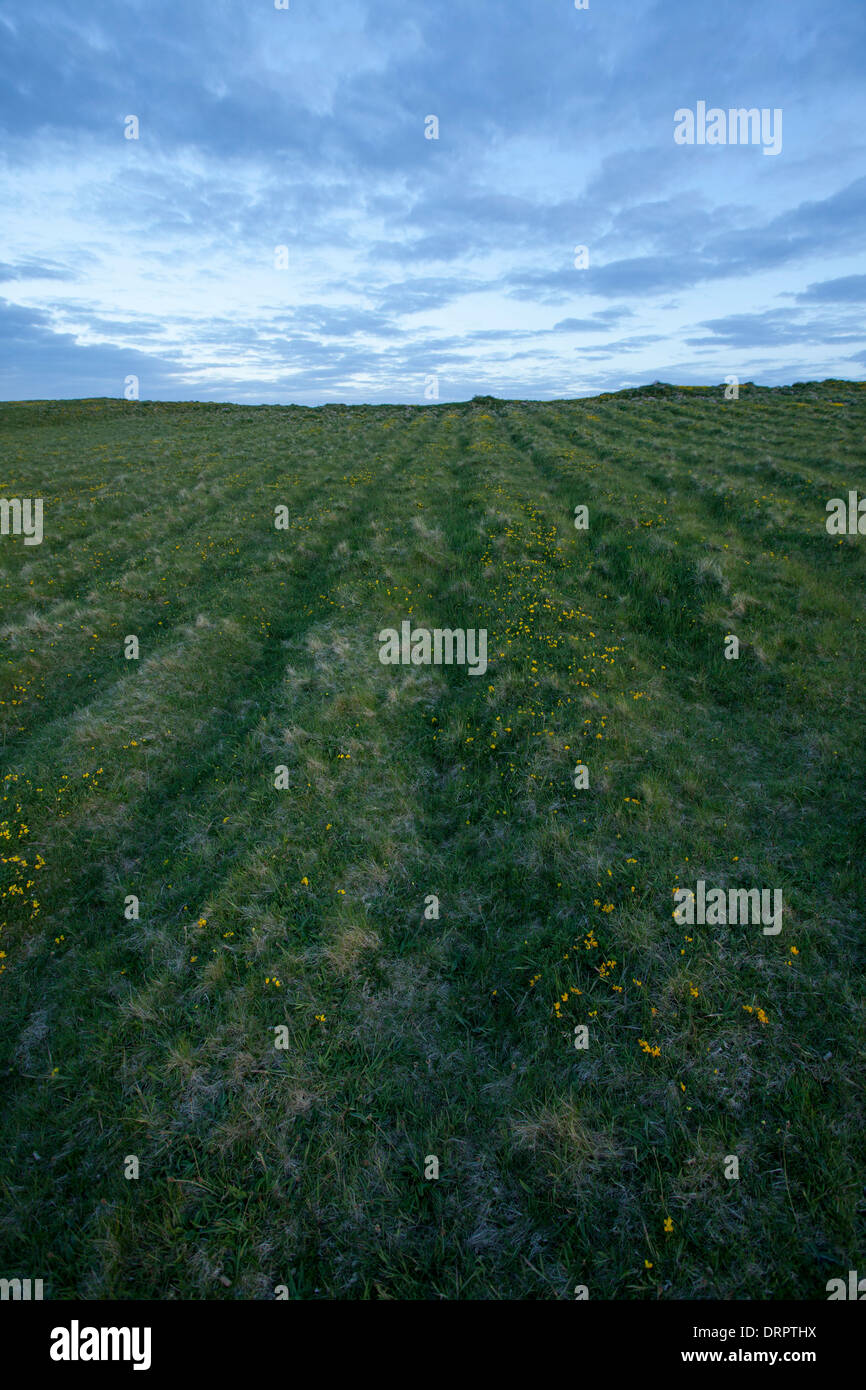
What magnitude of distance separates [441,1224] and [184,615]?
13.1m

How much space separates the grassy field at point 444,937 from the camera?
385 cm

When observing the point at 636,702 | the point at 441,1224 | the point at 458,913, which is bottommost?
the point at 441,1224

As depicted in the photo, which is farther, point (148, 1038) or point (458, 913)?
point (458, 913)

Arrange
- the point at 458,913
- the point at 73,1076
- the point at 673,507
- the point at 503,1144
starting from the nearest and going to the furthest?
the point at 503,1144 → the point at 73,1076 → the point at 458,913 → the point at 673,507

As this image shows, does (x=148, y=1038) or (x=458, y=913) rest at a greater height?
(x=458, y=913)

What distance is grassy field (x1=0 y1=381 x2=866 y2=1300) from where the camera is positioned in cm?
385

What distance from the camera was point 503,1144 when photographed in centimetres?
429

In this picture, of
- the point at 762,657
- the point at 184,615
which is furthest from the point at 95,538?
the point at 762,657

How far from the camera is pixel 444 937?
5922mm

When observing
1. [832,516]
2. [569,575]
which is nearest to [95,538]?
[569,575]

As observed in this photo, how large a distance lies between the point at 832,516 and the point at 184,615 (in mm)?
18322

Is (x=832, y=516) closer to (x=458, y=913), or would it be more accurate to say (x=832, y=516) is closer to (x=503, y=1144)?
(x=458, y=913)
